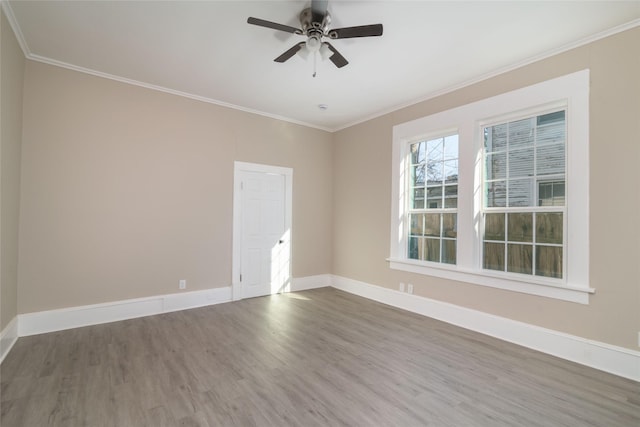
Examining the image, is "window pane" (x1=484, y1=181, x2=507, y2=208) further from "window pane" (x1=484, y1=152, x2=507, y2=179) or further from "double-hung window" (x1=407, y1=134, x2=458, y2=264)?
"double-hung window" (x1=407, y1=134, x2=458, y2=264)

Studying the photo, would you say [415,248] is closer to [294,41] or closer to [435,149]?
[435,149]

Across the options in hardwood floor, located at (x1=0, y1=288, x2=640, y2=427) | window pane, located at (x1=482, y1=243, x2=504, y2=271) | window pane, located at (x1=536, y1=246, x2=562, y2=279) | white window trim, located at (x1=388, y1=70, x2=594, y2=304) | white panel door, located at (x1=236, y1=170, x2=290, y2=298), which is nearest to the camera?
hardwood floor, located at (x1=0, y1=288, x2=640, y2=427)

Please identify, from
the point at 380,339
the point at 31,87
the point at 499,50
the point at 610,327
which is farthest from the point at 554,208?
the point at 31,87

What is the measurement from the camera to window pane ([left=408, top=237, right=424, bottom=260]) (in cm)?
432

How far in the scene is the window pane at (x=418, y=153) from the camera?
4348 millimetres

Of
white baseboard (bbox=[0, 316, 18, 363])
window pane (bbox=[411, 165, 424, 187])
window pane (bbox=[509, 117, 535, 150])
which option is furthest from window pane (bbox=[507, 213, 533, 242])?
white baseboard (bbox=[0, 316, 18, 363])

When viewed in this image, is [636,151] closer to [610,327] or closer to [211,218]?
[610,327]

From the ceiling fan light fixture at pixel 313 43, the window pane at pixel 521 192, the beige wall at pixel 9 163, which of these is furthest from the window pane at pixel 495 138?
the beige wall at pixel 9 163

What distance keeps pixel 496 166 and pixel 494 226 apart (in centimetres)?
71

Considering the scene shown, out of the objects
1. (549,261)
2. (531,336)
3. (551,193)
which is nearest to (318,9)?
(551,193)

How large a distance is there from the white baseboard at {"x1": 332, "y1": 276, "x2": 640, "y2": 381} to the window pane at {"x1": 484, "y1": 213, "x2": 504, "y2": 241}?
900 mm

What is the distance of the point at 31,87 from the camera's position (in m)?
3.25

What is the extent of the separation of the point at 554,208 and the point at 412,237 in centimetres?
178

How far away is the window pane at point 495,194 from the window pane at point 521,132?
44 cm
